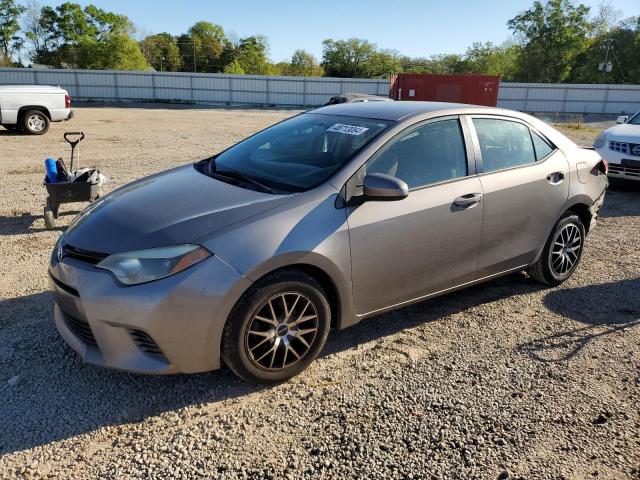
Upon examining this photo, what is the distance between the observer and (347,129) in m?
3.80


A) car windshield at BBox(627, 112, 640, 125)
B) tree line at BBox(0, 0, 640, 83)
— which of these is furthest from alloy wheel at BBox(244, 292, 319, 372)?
tree line at BBox(0, 0, 640, 83)

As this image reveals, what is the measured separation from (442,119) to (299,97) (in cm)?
3181

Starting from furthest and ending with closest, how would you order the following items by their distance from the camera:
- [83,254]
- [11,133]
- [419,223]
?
[11,133]
[419,223]
[83,254]

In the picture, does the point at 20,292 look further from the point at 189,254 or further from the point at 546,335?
the point at 546,335

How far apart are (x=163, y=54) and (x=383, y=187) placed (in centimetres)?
10007

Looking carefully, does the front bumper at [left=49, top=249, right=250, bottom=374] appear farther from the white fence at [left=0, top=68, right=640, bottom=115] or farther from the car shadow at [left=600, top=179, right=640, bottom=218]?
the white fence at [left=0, top=68, right=640, bottom=115]

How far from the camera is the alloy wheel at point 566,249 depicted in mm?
4691

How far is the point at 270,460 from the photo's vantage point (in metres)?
2.57

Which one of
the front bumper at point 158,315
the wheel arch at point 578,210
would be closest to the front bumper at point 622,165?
the wheel arch at point 578,210

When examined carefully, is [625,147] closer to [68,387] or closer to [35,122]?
[68,387]

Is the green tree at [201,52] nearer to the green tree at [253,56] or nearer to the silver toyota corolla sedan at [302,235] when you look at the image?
the green tree at [253,56]

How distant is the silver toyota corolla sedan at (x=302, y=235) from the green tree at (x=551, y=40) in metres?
72.9

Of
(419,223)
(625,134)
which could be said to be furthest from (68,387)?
(625,134)

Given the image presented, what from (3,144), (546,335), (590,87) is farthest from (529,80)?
(546,335)
